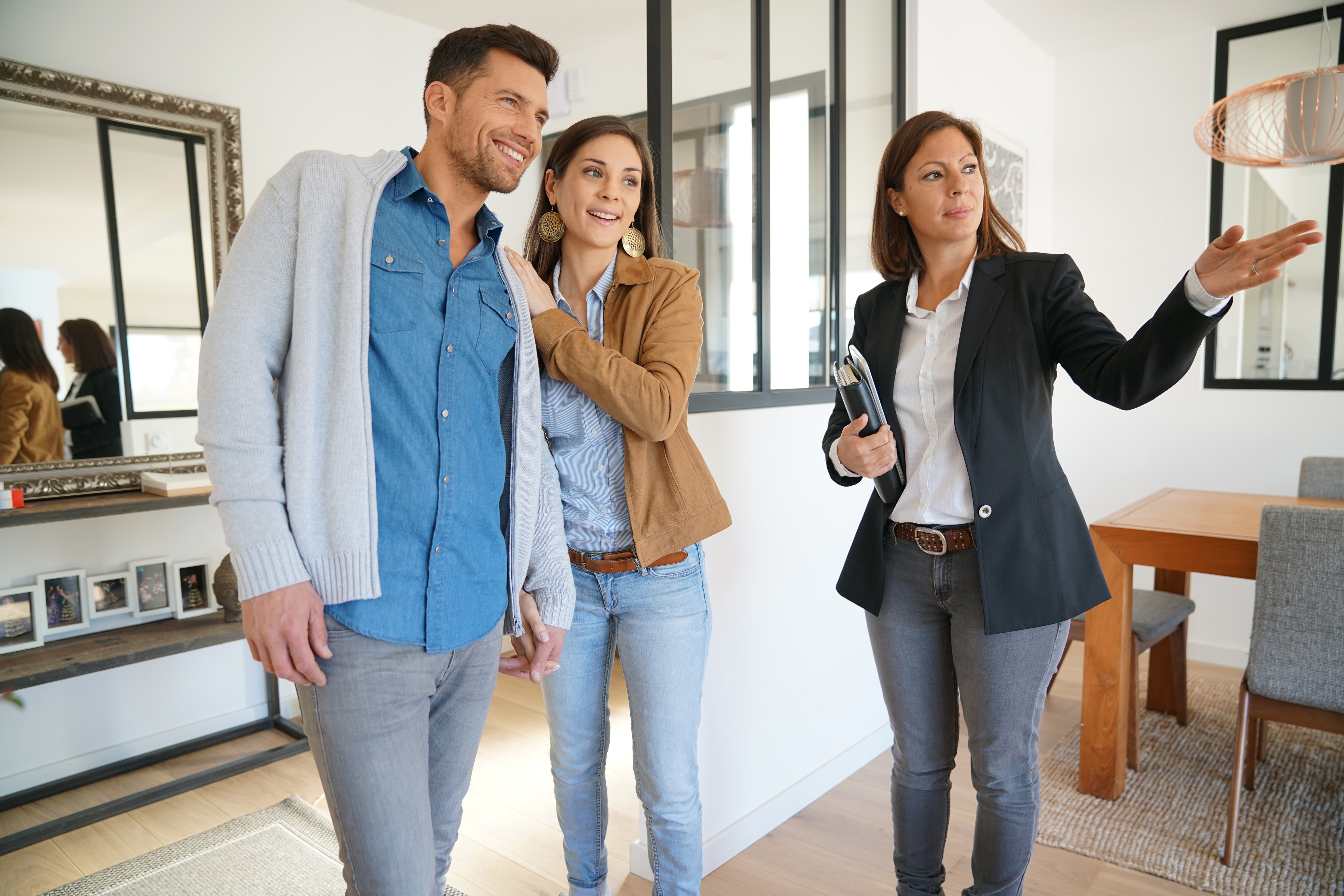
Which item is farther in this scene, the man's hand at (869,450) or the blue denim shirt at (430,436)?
the man's hand at (869,450)

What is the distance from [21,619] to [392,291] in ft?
7.42

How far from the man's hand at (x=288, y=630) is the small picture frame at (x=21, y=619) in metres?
2.10

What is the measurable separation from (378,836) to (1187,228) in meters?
4.14

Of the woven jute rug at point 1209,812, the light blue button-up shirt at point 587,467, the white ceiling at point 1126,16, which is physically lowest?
the woven jute rug at point 1209,812

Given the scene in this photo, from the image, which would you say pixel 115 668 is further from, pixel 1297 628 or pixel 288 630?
pixel 1297 628

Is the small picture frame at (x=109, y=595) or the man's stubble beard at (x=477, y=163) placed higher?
the man's stubble beard at (x=477, y=163)

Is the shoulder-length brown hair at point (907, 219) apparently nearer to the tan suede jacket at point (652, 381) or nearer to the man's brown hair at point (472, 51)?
the tan suede jacket at point (652, 381)

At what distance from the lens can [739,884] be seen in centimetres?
204

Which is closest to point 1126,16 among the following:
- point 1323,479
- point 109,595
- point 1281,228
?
point 1281,228

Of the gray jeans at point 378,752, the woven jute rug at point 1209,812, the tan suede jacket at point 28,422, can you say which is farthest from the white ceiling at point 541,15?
the woven jute rug at point 1209,812

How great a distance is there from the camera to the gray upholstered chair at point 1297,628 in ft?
6.48

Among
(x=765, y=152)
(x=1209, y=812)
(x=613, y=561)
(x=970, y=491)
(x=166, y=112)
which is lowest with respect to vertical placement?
(x=1209, y=812)

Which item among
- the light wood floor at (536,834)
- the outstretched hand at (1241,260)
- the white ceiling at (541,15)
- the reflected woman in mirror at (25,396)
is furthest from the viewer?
the white ceiling at (541,15)

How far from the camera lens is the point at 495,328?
1157mm
